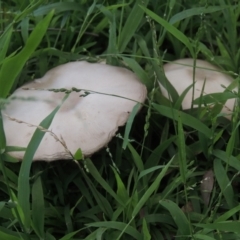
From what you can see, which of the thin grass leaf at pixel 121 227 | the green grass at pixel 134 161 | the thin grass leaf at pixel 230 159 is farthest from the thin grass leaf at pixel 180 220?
the thin grass leaf at pixel 230 159

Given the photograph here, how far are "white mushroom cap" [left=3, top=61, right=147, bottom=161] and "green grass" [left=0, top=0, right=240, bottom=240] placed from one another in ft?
0.17

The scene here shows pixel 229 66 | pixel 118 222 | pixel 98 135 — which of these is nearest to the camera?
pixel 118 222

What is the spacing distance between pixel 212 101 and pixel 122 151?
1.15ft

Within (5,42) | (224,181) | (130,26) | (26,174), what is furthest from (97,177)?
(130,26)

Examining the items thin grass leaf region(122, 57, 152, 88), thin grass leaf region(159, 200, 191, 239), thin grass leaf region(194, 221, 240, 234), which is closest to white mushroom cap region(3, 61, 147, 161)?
thin grass leaf region(122, 57, 152, 88)

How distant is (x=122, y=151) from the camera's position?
160cm

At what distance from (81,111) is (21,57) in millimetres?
383

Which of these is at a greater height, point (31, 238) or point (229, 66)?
point (229, 66)

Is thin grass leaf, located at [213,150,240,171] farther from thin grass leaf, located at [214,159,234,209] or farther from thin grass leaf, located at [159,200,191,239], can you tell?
thin grass leaf, located at [159,200,191,239]

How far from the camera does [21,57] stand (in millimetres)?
1180

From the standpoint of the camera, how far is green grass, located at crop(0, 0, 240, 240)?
1303 millimetres

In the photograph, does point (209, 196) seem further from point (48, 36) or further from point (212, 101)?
point (48, 36)

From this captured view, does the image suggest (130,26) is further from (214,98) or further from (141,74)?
(214,98)

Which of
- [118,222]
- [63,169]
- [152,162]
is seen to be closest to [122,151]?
[152,162]
